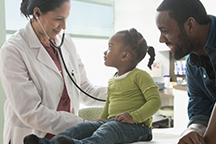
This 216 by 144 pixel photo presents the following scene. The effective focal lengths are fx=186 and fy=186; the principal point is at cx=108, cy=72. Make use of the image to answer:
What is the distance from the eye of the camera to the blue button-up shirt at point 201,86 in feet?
2.80

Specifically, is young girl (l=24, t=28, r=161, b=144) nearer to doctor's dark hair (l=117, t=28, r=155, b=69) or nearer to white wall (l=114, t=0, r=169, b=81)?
doctor's dark hair (l=117, t=28, r=155, b=69)

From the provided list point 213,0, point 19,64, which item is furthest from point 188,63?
point 213,0

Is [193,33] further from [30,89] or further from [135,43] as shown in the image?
[30,89]

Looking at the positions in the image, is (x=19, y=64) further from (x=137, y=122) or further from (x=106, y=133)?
(x=137, y=122)

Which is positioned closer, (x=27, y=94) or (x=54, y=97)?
(x=27, y=94)

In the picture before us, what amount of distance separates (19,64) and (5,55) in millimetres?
92

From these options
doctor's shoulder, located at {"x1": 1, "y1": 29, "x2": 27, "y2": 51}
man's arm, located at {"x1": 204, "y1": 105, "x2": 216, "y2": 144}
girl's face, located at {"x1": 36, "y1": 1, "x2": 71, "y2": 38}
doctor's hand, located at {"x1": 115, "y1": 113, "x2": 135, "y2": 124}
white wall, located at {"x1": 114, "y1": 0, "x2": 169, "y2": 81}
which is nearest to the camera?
man's arm, located at {"x1": 204, "y1": 105, "x2": 216, "y2": 144}

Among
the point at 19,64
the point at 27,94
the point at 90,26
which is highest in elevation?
the point at 90,26

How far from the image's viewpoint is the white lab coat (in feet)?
3.50

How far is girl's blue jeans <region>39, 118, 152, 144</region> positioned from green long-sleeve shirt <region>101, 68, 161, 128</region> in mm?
54

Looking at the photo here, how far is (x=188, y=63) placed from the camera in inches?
40.4

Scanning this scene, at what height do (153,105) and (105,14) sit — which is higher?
(105,14)

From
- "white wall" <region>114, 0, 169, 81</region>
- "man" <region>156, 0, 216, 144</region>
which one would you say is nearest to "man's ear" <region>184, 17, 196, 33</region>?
"man" <region>156, 0, 216, 144</region>

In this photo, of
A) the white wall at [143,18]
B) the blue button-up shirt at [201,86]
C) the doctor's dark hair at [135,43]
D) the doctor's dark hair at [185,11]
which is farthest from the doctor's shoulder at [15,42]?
the white wall at [143,18]
